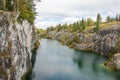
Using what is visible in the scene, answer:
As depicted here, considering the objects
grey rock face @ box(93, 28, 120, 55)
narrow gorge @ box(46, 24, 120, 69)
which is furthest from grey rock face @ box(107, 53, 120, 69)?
grey rock face @ box(93, 28, 120, 55)

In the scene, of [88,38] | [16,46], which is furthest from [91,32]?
[16,46]

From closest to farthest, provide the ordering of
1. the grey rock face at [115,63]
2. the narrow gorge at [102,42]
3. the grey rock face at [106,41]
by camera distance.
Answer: the grey rock face at [115,63] < the narrow gorge at [102,42] < the grey rock face at [106,41]

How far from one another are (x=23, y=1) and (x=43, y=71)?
87.1ft

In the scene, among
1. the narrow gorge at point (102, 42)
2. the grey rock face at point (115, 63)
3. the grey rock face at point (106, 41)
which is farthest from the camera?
the grey rock face at point (106, 41)

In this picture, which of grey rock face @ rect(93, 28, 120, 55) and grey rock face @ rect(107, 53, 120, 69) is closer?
grey rock face @ rect(107, 53, 120, 69)

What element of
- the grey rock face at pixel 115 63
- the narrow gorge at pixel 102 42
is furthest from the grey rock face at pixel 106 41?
the grey rock face at pixel 115 63

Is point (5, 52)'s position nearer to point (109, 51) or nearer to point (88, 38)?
point (109, 51)

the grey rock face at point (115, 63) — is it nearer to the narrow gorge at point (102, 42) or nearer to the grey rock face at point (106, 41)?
the narrow gorge at point (102, 42)

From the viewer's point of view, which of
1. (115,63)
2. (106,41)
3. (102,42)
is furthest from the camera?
(102,42)

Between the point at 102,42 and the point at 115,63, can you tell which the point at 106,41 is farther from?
the point at 115,63

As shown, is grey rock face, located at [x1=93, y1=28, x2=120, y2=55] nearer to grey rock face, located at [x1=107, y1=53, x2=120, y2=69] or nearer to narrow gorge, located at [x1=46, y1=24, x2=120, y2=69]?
narrow gorge, located at [x1=46, y1=24, x2=120, y2=69]

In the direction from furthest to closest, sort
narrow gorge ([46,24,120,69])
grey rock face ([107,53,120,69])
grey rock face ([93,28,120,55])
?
grey rock face ([93,28,120,55]) < narrow gorge ([46,24,120,69]) < grey rock face ([107,53,120,69])

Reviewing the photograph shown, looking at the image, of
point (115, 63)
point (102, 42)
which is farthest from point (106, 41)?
point (115, 63)

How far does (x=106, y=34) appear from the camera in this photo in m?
150
